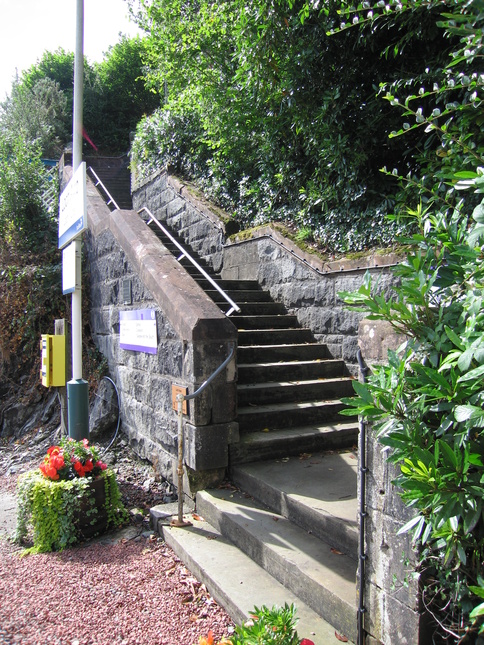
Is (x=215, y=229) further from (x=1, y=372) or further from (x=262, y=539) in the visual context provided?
(x=262, y=539)

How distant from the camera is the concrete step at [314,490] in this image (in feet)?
10.2

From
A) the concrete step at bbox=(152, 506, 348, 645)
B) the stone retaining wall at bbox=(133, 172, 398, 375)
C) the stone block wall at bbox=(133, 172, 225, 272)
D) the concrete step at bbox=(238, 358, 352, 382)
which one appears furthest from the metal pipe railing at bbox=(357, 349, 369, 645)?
the stone block wall at bbox=(133, 172, 225, 272)

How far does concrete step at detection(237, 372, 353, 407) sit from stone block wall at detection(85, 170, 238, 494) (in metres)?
0.67

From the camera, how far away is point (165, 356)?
474cm

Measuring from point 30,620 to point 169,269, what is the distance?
320 centimetres

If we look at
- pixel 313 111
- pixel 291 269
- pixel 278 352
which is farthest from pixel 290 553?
pixel 313 111

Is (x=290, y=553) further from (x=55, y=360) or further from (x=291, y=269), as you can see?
(x=291, y=269)

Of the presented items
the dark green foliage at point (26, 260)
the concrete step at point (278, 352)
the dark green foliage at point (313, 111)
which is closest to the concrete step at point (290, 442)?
the concrete step at point (278, 352)

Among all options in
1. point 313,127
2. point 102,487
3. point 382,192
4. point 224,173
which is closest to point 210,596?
point 102,487

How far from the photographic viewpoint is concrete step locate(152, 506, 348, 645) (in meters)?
2.63

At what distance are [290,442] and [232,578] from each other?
5.08ft

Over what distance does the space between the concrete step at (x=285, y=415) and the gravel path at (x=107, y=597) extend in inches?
49.2

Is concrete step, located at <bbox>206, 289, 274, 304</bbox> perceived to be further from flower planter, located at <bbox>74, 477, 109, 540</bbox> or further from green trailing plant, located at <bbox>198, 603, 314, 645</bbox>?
green trailing plant, located at <bbox>198, 603, 314, 645</bbox>

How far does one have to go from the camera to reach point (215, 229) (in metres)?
8.47
